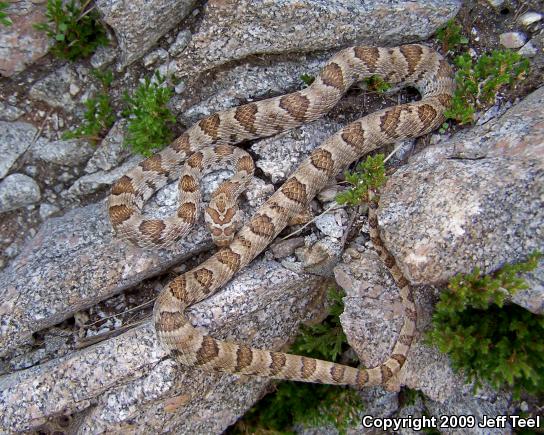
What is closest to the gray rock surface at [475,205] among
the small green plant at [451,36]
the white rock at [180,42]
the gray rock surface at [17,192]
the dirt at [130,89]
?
the dirt at [130,89]

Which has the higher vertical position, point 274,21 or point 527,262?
point 274,21

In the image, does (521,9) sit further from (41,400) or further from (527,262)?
(41,400)

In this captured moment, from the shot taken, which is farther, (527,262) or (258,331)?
(258,331)

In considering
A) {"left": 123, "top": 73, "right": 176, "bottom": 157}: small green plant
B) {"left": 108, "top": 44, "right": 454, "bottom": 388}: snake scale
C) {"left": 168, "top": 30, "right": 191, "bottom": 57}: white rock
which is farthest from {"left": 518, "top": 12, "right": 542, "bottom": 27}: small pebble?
{"left": 123, "top": 73, "right": 176, "bottom": 157}: small green plant

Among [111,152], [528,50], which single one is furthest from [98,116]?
[528,50]

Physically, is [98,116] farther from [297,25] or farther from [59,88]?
[297,25]

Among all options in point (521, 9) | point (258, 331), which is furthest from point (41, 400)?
point (521, 9)
